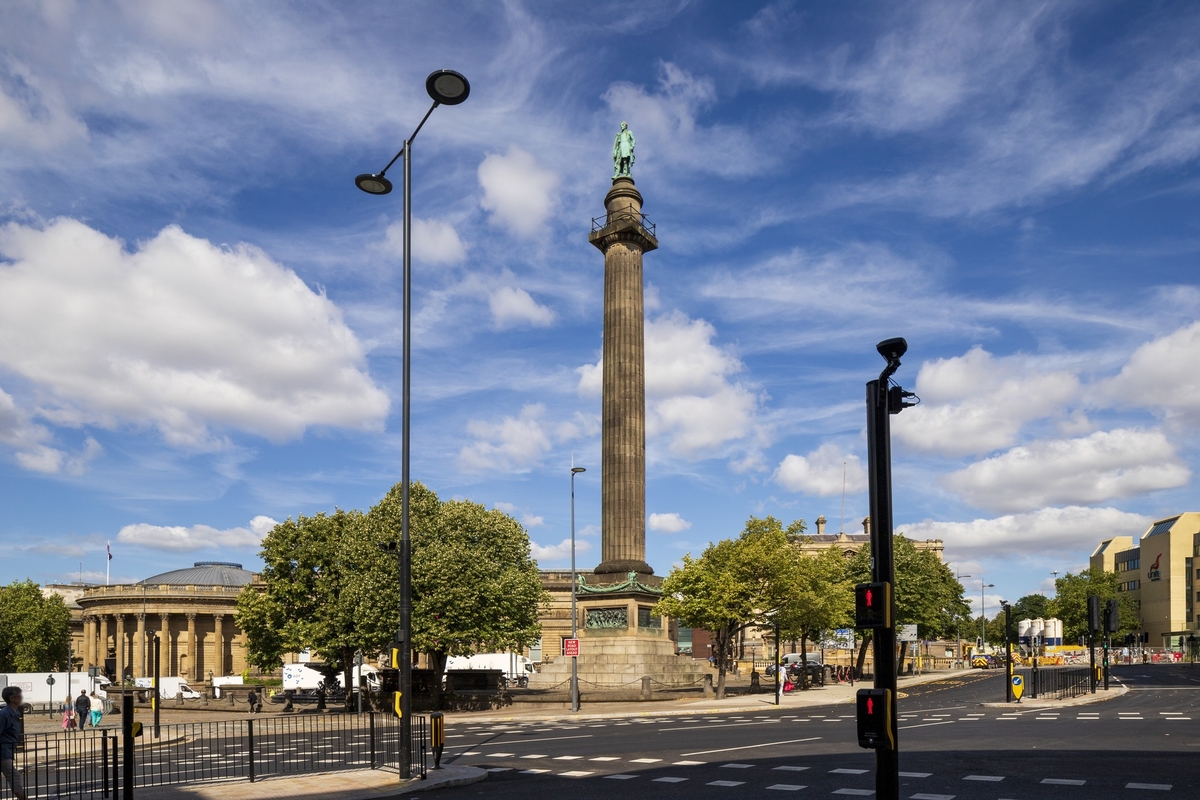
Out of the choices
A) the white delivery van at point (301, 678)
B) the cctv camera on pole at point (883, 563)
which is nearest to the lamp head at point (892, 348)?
the cctv camera on pole at point (883, 563)

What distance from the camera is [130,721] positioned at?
13.8 meters

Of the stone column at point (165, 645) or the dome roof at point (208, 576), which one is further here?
the dome roof at point (208, 576)

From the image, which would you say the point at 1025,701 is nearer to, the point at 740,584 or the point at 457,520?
the point at 740,584

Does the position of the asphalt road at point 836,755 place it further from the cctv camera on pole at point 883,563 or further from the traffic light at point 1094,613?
the traffic light at point 1094,613

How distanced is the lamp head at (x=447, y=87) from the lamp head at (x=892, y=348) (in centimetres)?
1009

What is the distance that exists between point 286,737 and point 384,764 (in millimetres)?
11750

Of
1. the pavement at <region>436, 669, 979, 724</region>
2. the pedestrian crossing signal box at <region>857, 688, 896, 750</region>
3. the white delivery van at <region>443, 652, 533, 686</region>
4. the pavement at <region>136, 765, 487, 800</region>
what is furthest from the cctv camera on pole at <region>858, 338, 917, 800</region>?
the white delivery van at <region>443, 652, 533, 686</region>

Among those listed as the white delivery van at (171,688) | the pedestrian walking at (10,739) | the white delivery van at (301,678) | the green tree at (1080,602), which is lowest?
the green tree at (1080,602)

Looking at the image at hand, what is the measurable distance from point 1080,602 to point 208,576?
123 metres

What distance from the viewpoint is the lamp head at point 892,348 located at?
11.5m

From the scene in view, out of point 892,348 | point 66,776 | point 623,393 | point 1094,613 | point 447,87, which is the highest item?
point 447,87

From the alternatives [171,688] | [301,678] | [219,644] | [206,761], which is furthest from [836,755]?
[219,644]

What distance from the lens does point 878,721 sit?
32.9 feet

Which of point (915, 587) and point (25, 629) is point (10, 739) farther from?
point (25, 629)
